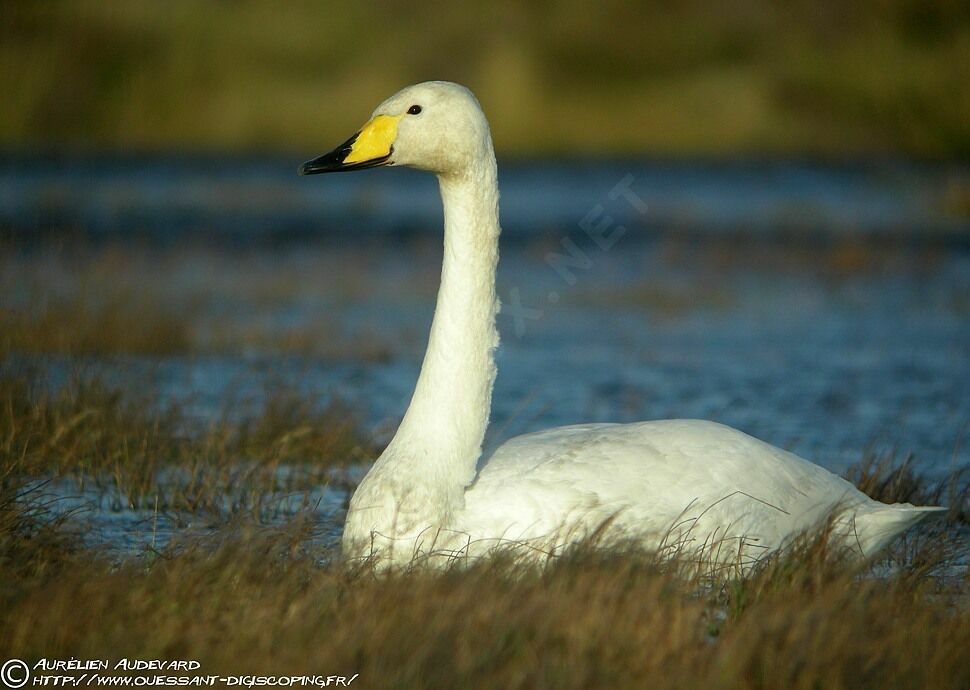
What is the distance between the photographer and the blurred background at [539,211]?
1170 centimetres

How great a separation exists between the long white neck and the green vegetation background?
95.4 feet

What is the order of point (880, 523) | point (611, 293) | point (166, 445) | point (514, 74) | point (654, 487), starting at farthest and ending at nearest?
point (514, 74) → point (611, 293) → point (166, 445) → point (880, 523) → point (654, 487)

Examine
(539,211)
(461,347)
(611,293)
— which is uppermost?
(539,211)

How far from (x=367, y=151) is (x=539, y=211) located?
21.5 metres

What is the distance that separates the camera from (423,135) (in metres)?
6.29

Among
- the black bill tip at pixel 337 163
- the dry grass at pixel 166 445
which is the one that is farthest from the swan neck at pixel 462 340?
the dry grass at pixel 166 445

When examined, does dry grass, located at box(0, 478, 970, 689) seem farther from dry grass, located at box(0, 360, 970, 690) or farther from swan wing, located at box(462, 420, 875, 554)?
swan wing, located at box(462, 420, 875, 554)

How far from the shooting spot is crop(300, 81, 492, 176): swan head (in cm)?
630

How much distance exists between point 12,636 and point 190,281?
13.6 m

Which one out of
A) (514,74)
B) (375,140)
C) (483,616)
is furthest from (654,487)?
(514,74)

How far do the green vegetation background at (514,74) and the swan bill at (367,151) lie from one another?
29.0 m

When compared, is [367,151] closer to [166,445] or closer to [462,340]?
[462,340]

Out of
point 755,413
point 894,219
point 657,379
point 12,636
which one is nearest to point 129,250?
point 657,379

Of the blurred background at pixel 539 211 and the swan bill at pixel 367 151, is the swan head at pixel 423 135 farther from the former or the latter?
the blurred background at pixel 539 211
